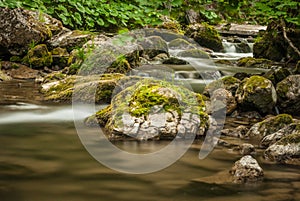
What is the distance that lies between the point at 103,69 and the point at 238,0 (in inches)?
308

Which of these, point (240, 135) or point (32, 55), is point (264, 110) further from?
point (32, 55)

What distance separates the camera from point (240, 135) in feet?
20.0

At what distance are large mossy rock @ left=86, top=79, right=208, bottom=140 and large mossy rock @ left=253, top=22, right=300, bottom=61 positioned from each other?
9.68 m

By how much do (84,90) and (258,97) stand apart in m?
3.59

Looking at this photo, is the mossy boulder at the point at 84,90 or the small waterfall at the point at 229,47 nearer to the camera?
the mossy boulder at the point at 84,90

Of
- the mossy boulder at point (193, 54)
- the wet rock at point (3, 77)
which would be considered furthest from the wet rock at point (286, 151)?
the mossy boulder at point (193, 54)

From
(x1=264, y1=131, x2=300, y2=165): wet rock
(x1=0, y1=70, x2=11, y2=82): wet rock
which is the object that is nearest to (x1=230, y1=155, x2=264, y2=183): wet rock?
(x1=264, y1=131, x2=300, y2=165): wet rock

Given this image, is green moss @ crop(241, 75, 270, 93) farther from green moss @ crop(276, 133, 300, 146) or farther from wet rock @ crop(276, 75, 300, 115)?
green moss @ crop(276, 133, 300, 146)

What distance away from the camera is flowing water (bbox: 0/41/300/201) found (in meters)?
3.67

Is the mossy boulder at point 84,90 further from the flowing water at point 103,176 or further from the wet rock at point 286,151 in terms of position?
the wet rock at point 286,151

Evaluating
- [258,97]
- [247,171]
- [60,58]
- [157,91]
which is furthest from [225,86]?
[60,58]

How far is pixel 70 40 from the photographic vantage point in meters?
13.9

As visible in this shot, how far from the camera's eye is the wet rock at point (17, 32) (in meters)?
13.1

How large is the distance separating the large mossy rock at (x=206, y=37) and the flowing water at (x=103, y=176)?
15186mm
